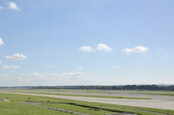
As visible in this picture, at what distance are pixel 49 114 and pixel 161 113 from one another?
60.0ft

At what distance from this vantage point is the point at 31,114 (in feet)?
109

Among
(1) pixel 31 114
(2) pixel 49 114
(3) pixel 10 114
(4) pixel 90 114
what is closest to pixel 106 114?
(4) pixel 90 114

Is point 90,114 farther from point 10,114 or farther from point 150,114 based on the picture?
point 10,114

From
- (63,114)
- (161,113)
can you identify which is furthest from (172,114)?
(63,114)

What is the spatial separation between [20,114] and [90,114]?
36.1 feet

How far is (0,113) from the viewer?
34.0 metres

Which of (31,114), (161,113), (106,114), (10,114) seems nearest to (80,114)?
(106,114)

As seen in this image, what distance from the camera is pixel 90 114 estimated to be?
3434 centimetres

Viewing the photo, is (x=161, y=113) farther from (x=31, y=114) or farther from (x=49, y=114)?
(x=31, y=114)

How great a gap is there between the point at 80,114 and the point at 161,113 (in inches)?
527

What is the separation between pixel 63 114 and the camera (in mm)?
33812

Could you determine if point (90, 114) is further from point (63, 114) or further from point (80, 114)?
point (63, 114)

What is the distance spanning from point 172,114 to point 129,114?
22.0 ft

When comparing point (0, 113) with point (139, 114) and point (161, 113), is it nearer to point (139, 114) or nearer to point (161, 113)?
point (139, 114)
